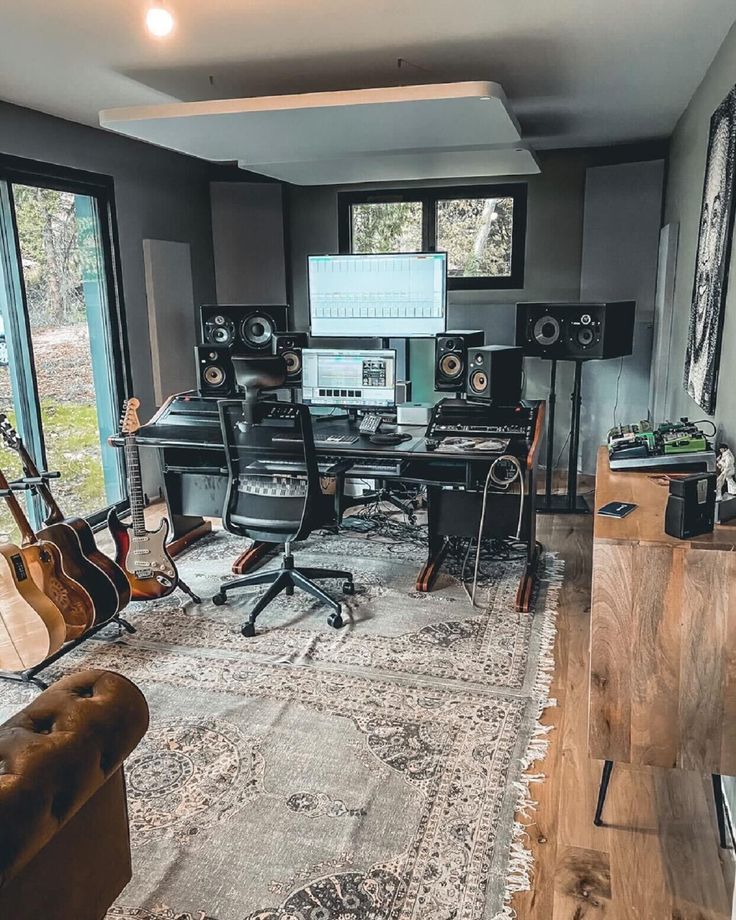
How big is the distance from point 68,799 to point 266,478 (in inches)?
77.6

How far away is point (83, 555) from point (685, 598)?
217 cm

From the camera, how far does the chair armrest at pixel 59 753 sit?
108cm

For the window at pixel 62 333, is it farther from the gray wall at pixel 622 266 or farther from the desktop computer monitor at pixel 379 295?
the gray wall at pixel 622 266

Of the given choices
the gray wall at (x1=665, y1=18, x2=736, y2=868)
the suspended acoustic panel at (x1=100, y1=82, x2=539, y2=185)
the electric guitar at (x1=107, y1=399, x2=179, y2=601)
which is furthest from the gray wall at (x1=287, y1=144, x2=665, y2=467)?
the electric guitar at (x1=107, y1=399, x2=179, y2=601)

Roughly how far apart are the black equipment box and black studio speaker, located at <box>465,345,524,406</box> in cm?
186

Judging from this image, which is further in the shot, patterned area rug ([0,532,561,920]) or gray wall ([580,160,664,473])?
gray wall ([580,160,664,473])

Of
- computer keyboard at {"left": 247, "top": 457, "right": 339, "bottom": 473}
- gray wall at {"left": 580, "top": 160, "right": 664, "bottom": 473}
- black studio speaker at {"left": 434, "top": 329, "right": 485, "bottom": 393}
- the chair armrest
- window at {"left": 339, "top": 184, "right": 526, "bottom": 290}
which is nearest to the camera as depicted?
the chair armrest

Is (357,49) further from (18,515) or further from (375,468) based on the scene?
(18,515)

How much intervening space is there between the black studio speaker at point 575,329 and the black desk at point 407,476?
860mm

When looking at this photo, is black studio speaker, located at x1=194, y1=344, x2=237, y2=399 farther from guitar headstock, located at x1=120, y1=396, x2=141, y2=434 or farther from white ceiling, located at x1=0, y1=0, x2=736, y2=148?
white ceiling, located at x1=0, y1=0, x2=736, y2=148

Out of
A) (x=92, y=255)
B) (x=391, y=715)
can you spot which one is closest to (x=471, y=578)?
(x=391, y=715)

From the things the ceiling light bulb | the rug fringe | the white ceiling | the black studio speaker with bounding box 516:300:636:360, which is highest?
the white ceiling

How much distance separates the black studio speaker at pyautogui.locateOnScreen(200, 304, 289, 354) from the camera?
443cm

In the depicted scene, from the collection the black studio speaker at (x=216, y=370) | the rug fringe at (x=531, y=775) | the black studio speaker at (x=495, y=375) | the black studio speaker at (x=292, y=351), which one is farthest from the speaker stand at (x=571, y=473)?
the black studio speaker at (x=216, y=370)
